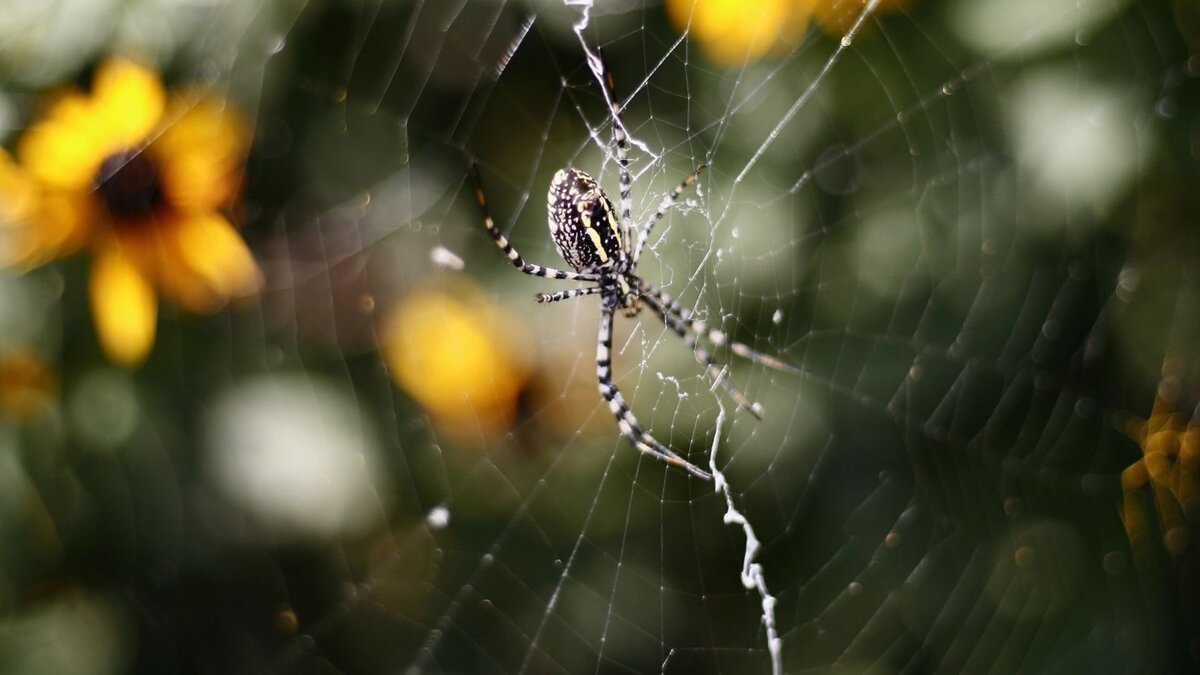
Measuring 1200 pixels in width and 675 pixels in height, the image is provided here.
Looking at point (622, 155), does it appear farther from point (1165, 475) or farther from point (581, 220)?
point (1165, 475)

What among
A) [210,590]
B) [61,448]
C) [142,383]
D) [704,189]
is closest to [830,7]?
[704,189]

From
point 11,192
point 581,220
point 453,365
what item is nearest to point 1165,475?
point 581,220

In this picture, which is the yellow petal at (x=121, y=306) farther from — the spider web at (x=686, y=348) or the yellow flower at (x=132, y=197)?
the spider web at (x=686, y=348)

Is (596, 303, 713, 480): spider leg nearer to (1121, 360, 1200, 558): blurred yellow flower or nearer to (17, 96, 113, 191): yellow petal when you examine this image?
(17, 96, 113, 191): yellow petal

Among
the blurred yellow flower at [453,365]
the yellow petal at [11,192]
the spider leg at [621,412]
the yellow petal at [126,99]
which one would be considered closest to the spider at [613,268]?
the spider leg at [621,412]

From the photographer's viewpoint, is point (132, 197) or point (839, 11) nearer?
point (132, 197)

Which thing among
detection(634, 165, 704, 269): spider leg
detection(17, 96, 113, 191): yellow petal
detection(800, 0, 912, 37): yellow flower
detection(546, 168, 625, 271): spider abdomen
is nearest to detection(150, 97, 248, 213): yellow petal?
detection(17, 96, 113, 191): yellow petal

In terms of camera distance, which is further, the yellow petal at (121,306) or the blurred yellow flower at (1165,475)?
the blurred yellow flower at (1165,475)
